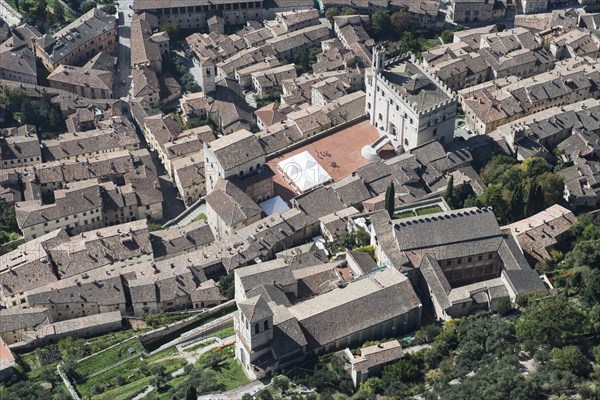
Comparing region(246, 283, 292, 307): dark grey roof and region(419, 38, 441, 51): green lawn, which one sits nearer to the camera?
region(246, 283, 292, 307): dark grey roof

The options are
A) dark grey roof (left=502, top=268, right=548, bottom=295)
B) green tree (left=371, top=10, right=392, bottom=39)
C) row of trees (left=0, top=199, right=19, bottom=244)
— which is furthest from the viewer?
green tree (left=371, top=10, right=392, bottom=39)

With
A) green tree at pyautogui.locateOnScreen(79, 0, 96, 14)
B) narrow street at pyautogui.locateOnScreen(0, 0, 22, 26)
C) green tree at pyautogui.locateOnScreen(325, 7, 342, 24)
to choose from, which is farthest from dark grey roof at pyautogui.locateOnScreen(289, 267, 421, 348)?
green tree at pyautogui.locateOnScreen(79, 0, 96, 14)

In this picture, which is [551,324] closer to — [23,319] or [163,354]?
[163,354]

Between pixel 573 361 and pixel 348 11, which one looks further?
pixel 348 11

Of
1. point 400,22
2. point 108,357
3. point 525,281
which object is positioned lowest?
point 108,357

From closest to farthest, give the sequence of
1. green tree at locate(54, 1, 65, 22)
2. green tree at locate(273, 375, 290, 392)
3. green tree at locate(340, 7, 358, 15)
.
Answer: green tree at locate(273, 375, 290, 392) → green tree at locate(54, 1, 65, 22) → green tree at locate(340, 7, 358, 15)

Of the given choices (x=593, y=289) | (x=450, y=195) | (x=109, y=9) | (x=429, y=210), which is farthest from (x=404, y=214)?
(x=109, y=9)

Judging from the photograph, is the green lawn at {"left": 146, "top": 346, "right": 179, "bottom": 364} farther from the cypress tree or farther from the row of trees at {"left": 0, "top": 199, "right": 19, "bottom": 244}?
the cypress tree

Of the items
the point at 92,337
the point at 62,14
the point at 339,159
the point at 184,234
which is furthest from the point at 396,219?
the point at 62,14

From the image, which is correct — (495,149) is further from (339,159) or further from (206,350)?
(206,350)
